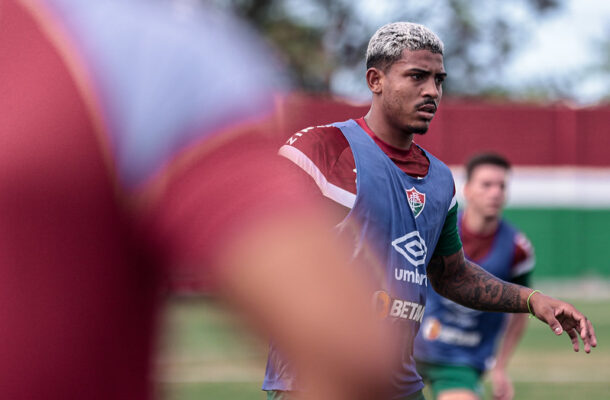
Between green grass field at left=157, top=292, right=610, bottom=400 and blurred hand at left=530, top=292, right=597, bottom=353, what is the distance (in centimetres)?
116

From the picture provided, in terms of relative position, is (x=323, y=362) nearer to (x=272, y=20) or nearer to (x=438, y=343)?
(x=438, y=343)

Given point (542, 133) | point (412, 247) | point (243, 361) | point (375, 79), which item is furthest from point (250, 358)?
point (542, 133)

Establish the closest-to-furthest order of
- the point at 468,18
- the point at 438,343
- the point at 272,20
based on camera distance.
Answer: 1. the point at 438,343
2. the point at 272,20
3. the point at 468,18

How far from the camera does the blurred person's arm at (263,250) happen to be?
1.14 meters

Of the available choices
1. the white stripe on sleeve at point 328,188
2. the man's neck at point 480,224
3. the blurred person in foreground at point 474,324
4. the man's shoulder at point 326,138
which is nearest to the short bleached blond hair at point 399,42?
the man's shoulder at point 326,138

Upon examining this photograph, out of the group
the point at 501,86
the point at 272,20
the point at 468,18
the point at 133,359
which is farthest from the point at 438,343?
the point at 501,86

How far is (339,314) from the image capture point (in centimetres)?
116

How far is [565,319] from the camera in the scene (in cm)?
336

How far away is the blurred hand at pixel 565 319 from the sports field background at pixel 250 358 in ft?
3.77

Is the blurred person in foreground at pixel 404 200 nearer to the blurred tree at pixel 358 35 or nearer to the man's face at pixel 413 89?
the man's face at pixel 413 89

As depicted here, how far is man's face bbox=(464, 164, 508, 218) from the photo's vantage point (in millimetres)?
6793

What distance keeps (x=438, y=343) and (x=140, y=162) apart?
561cm

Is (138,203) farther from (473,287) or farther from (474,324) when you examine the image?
(474,324)

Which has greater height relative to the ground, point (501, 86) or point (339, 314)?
point (501, 86)
